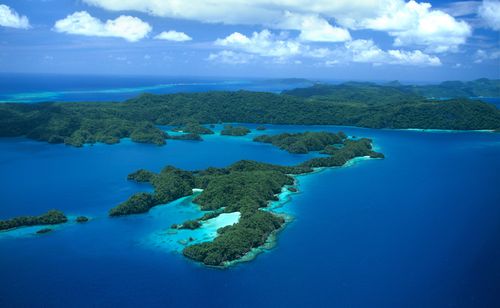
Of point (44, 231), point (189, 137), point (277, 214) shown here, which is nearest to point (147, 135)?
point (189, 137)

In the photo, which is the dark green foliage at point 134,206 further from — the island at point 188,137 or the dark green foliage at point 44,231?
the island at point 188,137

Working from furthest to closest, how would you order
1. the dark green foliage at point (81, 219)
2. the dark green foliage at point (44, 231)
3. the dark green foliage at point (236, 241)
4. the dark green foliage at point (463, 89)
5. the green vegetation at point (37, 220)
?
the dark green foliage at point (463, 89)
the dark green foliage at point (81, 219)
the green vegetation at point (37, 220)
the dark green foliage at point (44, 231)
the dark green foliage at point (236, 241)

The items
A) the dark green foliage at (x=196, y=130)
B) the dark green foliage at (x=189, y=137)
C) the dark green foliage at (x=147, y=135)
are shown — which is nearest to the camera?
the dark green foliage at (x=147, y=135)

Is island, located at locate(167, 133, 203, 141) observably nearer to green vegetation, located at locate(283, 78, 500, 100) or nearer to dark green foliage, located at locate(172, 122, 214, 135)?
dark green foliage, located at locate(172, 122, 214, 135)

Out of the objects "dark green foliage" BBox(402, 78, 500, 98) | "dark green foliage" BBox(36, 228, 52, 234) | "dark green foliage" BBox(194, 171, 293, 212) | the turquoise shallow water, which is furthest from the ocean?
"dark green foliage" BBox(402, 78, 500, 98)

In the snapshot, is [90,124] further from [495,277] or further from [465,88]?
[465,88]

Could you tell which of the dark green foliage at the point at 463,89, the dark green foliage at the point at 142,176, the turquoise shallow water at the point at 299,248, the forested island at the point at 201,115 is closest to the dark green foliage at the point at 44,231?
the turquoise shallow water at the point at 299,248

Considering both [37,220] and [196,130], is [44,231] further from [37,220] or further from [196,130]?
[196,130]
